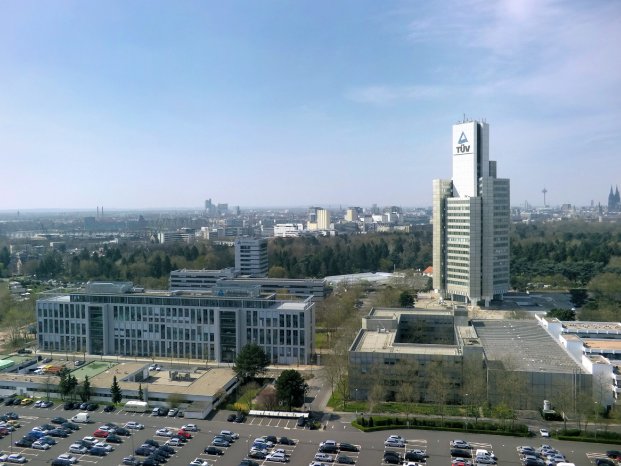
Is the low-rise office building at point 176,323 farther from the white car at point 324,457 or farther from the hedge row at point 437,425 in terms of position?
the white car at point 324,457

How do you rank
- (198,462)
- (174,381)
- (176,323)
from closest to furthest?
1. (198,462)
2. (174,381)
3. (176,323)

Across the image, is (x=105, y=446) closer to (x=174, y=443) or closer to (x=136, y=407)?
(x=174, y=443)

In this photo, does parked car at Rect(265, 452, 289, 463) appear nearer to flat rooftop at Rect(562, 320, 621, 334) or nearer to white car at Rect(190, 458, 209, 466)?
white car at Rect(190, 458, 209, 466)

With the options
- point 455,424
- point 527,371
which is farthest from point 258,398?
point 527,371

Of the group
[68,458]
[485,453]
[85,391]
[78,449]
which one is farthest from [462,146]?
[68,458]

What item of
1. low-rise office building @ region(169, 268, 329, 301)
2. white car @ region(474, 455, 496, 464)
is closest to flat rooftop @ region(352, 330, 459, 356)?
white car @ region(474, 455, 496, 464)

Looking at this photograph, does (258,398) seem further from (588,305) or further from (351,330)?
(588,305)

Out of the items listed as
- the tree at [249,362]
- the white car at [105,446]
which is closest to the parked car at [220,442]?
the white car at [105,446]

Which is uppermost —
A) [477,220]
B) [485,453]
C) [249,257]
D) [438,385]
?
[477,220]
